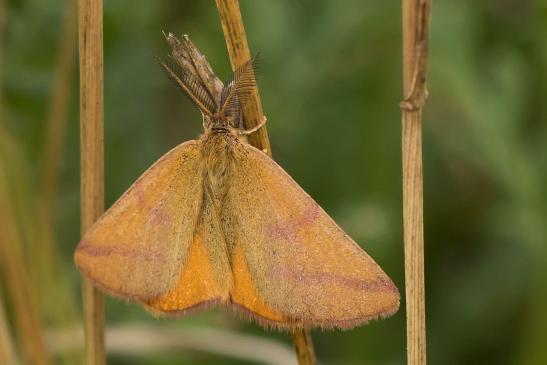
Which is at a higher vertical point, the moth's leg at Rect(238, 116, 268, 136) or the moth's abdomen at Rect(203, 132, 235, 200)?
the moth's leg at Rect(238, 116, 268, 136)

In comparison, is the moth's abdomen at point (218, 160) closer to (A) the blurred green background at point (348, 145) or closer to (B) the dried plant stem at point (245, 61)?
(B) the dried plant stem at point (245, 61)

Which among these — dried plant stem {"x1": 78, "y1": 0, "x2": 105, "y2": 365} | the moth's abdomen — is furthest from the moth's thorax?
dried plant stem {"x1": 78, "y1": 0, "x2": 105, "y2": 365}

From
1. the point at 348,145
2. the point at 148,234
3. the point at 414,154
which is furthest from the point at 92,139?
the point at 348,145

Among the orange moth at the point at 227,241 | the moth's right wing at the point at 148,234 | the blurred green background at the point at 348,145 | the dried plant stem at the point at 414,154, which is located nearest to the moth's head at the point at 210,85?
the orange moth at the point at 227,241

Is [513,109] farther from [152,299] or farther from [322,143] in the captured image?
[152,299]

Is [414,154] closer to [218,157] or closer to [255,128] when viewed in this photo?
[255,128]

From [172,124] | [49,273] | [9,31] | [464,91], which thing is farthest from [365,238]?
[9,31]

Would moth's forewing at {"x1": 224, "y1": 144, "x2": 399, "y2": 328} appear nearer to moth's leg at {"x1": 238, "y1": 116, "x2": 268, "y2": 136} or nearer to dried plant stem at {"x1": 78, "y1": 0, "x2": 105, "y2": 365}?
moth's leg at {"x1": 238, "y1": 116, "x2": 268, "y2": 136}
